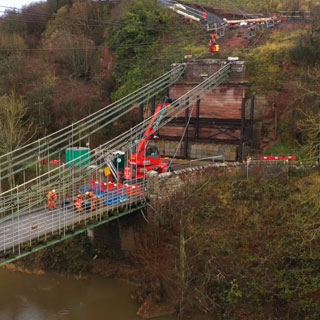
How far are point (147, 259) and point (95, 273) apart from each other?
118 inches

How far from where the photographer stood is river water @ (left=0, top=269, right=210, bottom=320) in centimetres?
1408

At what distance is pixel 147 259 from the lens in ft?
47.8

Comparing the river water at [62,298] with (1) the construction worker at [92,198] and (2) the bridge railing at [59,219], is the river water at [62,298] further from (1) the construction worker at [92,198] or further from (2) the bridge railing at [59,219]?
(1) the construction worker at [92,198]

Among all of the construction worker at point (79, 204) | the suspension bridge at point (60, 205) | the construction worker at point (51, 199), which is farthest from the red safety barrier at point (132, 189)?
the construction worker at point (51, 199)

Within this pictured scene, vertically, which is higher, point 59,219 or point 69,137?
point 69,137

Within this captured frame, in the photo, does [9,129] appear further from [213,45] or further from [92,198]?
[213,45]

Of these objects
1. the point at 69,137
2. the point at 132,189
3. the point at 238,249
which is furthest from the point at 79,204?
A: the point at 238,249

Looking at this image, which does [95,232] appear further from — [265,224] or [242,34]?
[242,34]

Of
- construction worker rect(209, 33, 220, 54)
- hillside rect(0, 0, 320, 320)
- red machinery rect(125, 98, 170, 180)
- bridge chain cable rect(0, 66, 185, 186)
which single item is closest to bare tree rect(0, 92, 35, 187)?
hillside rect(0, 0, 320, 320)

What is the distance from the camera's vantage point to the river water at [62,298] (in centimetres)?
1408

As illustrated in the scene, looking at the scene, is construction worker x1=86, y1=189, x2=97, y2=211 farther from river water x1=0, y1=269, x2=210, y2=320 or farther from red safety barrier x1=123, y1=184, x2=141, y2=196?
river water x1=0, y1=269, x2=210, y2=320

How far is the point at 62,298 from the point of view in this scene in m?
15.1

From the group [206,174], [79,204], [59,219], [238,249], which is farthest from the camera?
[206,174]

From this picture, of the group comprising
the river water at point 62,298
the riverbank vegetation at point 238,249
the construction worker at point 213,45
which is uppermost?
the construction worker at point 213,45
